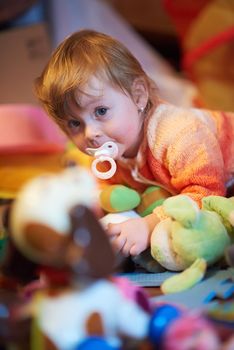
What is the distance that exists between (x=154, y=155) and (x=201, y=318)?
271 millimetres

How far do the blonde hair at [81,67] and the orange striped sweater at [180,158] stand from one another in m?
0.07

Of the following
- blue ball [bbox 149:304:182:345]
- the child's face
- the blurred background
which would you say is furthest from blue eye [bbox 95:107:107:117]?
the blurred background

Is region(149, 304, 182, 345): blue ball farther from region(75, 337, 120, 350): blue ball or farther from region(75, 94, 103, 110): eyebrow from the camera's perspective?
region(75, 94, 103, 110): eyebrow

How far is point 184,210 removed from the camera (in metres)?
0.59

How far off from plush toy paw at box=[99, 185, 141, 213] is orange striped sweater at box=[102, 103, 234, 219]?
28 mm

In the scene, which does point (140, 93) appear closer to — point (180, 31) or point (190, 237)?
point (190, 237)

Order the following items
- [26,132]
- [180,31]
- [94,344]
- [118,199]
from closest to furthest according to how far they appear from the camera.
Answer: [94,344]
[118,199]
[26,132]
[180,31]

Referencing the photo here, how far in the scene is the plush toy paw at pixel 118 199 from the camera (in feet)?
2.27

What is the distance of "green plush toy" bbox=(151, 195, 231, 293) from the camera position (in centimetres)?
58

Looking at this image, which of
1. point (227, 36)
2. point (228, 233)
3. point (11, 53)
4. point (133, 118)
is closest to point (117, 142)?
point (133, 118)

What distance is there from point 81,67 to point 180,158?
154 millimetres

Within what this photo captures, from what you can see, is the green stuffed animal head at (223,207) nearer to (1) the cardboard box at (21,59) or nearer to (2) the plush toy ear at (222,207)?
(2) the plush toy ear at (222,207)

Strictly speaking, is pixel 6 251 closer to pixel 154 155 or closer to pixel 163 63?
pixel 154 155

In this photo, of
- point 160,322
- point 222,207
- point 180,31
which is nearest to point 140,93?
point 222,207
